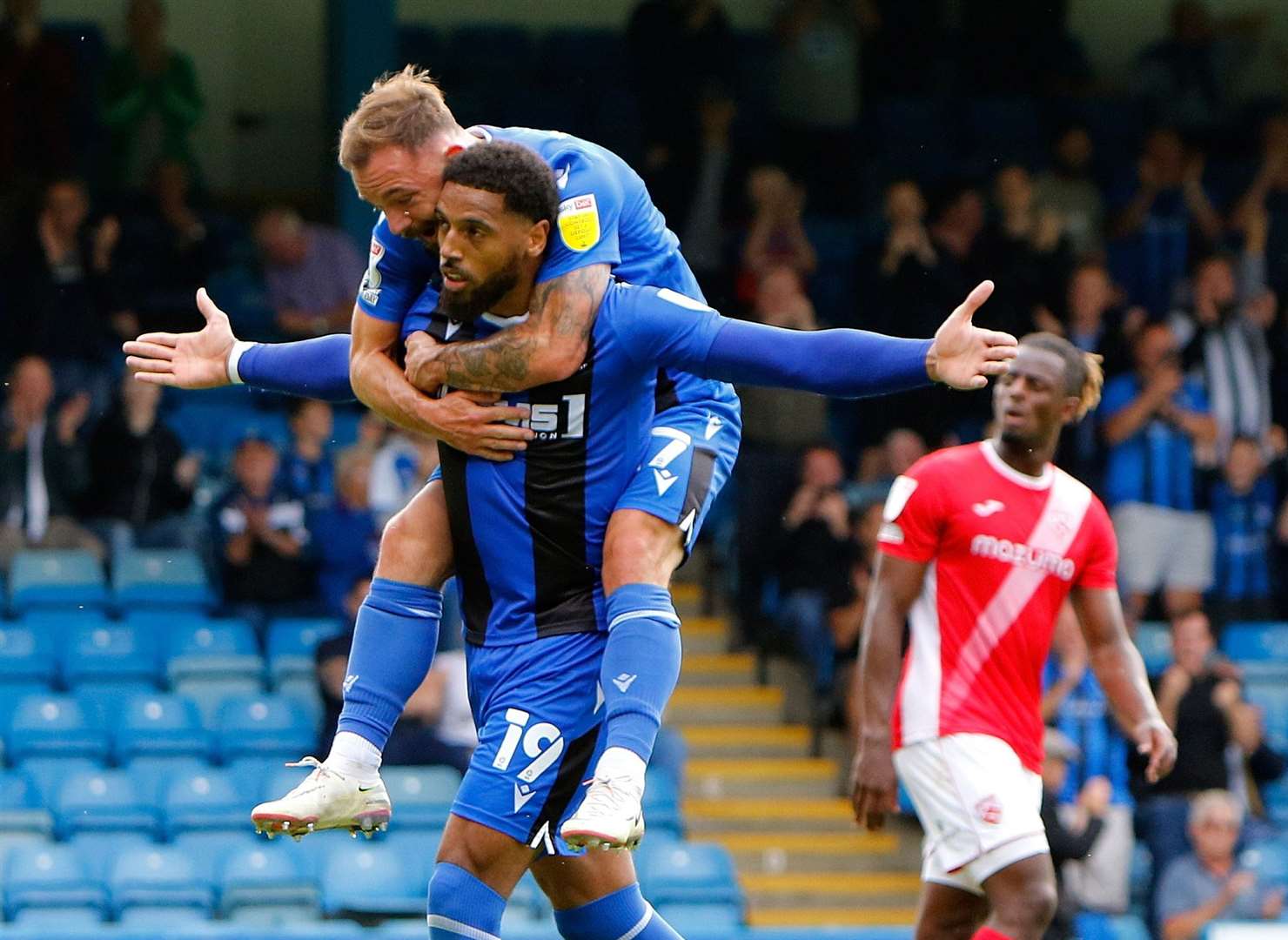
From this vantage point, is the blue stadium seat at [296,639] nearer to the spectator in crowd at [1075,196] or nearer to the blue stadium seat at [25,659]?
the blue stadium seat at [25,659]

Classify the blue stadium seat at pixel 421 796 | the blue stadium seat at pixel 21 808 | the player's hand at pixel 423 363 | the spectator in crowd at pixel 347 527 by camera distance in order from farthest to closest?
the spectator in crowd at pixel 347 527 < the blue stadium seat at pixel 421 796 < the blue stadium seat at pixel 21 808 < the player's hand at pixel 423 363

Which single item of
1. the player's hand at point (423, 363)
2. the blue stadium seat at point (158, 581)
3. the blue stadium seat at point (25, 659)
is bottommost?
the blue stadium seat at point (25, 659)

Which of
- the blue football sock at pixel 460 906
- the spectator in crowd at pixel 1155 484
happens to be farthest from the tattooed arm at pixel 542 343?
the spectator in crowd at pixel 1155 484

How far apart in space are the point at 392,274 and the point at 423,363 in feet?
0.75

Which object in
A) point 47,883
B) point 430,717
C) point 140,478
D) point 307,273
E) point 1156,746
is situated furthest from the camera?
point 307,273

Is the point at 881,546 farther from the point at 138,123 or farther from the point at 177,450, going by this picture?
the point at 138,123

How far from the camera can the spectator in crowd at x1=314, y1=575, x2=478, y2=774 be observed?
998 cm

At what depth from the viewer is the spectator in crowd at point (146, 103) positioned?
41.8ft

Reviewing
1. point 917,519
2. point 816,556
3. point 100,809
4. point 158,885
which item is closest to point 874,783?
point 917,519

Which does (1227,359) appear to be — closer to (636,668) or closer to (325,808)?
(636,668)

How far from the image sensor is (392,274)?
509 centimetres

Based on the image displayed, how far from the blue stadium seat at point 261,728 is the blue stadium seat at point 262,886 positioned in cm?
100

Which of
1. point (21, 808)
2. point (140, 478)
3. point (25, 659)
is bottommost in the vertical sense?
point (21, 808)

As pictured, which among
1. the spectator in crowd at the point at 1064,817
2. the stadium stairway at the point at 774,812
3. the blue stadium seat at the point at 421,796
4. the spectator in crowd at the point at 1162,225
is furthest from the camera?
the spectator in crowd at the point at 1162,225
